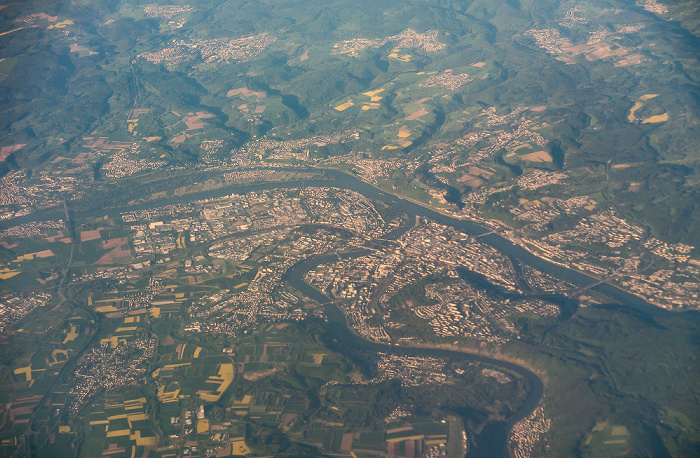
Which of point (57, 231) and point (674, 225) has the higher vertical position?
point (674, 225)

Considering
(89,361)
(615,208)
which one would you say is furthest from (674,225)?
(89,361)

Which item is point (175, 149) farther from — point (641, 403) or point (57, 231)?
point (641, 403)

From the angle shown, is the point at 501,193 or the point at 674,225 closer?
the point at 674,225

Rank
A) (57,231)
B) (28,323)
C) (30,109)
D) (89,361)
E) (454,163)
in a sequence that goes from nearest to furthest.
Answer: (89,361), (28,323), (57,231), (454,163), (30,109)

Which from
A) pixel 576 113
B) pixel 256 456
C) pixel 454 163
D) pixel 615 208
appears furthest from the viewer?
pixel 576 113

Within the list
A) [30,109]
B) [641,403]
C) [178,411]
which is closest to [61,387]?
[178,411]

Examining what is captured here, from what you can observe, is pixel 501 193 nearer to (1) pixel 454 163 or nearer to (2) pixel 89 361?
(1) pixel 454 163
